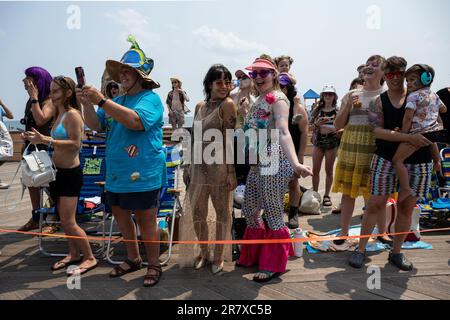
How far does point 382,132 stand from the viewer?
3.16 meters

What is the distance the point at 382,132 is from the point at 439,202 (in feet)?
7.34

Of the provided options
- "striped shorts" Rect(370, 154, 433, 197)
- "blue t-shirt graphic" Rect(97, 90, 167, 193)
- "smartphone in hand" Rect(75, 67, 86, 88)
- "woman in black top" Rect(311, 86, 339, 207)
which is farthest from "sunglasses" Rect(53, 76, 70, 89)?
"woman in black top" Rect(311, 86, 339, 207)

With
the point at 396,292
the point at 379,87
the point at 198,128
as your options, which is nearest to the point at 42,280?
the point at 198,128

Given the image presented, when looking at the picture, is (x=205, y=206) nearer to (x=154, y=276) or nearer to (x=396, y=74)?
(x=154, y=276)

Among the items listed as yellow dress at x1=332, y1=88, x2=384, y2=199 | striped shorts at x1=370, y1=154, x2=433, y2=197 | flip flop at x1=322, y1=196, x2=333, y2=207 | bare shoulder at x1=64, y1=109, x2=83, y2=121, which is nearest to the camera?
striped shorts at x1=370, y1=154, x2=433, y2=197

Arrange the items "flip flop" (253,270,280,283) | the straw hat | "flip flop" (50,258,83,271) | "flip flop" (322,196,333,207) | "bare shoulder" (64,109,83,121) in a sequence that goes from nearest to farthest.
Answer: the straw hat
"flip flop" (253,270,280,283)
"bare shoulder" (64,109,83,121)
"flip flop" (50,258,83,271)
"flip flop" (322,196,333,207)

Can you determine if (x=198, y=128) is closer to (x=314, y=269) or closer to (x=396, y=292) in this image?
(x=314, y=269)

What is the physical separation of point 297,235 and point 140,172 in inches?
69.1

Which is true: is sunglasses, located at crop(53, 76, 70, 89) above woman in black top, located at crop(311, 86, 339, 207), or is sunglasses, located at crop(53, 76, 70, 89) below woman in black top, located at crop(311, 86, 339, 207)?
above

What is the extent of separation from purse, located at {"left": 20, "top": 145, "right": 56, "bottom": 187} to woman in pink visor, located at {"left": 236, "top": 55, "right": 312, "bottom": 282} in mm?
1817

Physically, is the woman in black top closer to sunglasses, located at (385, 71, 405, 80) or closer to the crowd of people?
the crowd of people

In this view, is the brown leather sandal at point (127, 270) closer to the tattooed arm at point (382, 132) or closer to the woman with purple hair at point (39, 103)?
the woman with purple hair at point (39, 103)

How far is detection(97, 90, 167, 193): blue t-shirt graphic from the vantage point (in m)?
2.88

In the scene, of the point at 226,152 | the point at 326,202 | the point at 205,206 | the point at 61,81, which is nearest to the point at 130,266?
the point at 205,206
